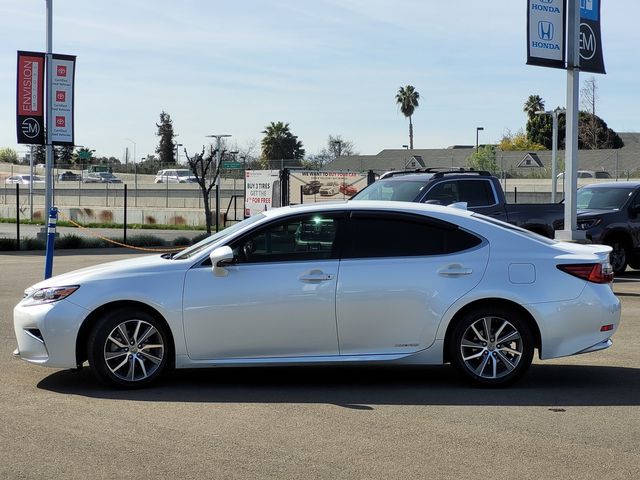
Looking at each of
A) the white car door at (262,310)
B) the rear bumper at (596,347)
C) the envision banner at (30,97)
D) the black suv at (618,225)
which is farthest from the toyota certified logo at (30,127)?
the rear bumper at (596,347)

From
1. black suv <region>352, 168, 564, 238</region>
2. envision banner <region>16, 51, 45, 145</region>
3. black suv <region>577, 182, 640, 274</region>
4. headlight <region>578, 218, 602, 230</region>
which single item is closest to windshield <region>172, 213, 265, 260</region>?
black suv <region>352, 168, 564, 238</region>

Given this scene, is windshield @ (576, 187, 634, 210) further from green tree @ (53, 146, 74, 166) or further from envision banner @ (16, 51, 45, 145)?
green tree @ (53, 146, 74, 166)

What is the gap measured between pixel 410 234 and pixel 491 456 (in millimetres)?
2558

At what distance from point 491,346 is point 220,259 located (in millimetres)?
2351

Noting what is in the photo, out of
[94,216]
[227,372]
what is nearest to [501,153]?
[94,216]

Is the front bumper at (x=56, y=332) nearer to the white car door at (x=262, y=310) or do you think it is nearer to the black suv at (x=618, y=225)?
the white car door at (x=262, y=310)

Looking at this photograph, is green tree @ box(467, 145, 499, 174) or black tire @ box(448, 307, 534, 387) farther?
green tree @ box(467, 145, 499, 174)

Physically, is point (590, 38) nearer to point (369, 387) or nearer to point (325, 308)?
point (369, 387)

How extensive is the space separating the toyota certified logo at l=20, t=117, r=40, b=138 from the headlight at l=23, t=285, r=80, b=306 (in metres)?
22.9

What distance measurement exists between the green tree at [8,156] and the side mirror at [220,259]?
13167 cm

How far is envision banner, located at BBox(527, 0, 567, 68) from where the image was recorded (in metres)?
15.5

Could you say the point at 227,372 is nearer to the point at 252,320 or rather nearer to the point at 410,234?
the point at 252,320

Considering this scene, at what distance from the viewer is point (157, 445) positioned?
6.19 m

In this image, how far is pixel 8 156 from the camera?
136375 mm
